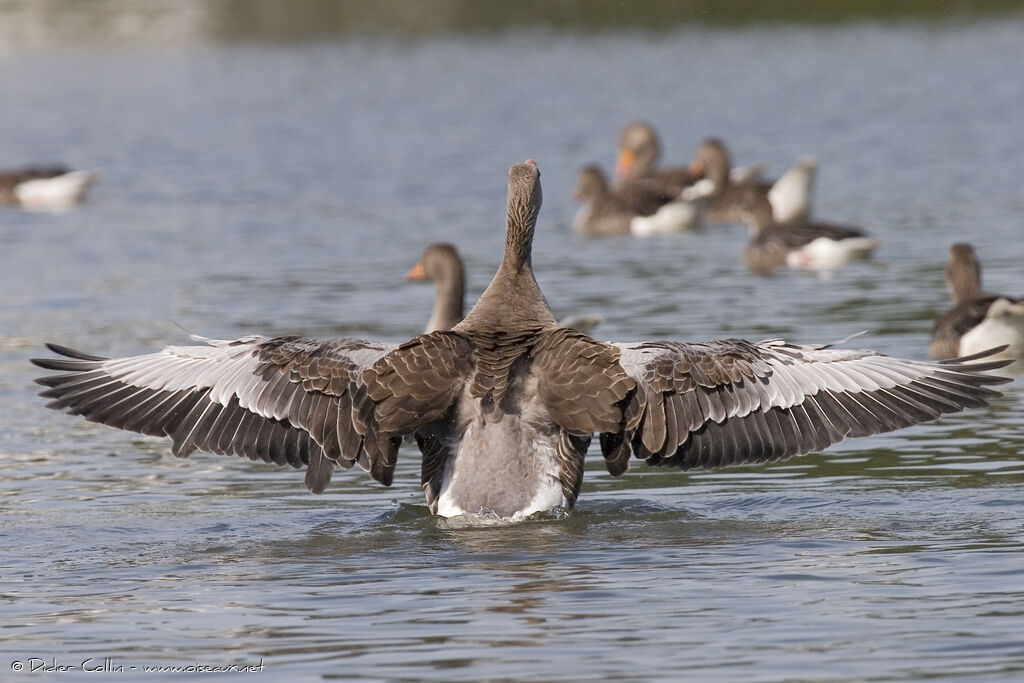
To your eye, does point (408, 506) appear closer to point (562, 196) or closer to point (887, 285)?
point (887, 285)

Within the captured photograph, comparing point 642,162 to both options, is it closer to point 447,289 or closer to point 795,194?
point 795,194

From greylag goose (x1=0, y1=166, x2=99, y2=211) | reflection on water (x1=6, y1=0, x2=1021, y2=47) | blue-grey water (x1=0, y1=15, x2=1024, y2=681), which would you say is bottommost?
blue-grey water (x1=0, y1=15, x2=1024, y2=681)

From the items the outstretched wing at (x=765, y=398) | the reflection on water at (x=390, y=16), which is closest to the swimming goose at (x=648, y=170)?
the outstretched wing at (x=765, y=398)

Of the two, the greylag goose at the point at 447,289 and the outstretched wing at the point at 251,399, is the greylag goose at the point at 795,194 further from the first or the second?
the outstretched wing at the point at 251,399

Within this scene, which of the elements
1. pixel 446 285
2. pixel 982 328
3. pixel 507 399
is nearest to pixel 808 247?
pixel 982 328

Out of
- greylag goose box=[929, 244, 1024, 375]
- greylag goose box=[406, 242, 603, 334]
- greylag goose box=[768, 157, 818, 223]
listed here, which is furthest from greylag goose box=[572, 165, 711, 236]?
greylag goose box=[929, 244, 1024, 375]

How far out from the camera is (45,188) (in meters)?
28.3

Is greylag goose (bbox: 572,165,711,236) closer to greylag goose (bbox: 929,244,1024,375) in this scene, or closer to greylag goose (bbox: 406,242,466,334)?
greylag goose (bbox: 406,242,466,334)

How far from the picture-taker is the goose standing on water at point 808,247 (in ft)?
65.8

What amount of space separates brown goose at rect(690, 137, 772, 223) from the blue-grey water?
345 mm

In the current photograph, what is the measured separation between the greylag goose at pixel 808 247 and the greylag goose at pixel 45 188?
12.7 m

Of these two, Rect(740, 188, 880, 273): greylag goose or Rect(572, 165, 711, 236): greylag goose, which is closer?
Rect(740, 188, 880, 273): greylag goose

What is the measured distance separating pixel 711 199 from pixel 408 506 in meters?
17.1

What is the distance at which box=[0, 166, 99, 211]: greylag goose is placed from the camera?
2820cm
